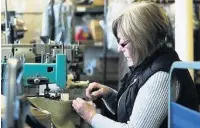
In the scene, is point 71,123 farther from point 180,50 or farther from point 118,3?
point 118,3

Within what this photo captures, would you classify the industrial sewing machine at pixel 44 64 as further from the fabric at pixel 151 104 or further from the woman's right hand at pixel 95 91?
the fabric at pixel 151 104

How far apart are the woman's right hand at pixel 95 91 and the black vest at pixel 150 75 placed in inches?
9.6

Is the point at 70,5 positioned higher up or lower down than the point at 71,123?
higher up

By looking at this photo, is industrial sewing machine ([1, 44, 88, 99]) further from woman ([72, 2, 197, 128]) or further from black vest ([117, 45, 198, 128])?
black vest ([117, 45, 198, 128])

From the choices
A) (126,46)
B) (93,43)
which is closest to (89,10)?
(93,43)

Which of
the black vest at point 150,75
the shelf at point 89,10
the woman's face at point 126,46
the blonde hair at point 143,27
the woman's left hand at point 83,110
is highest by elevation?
the shelf at point 89,10

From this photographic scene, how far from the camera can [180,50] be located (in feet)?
10.5

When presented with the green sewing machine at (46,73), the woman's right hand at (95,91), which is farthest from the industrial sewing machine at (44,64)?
the woman's right hand at (95,91)

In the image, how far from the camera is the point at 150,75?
170 centimetres

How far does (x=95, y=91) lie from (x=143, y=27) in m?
0.53

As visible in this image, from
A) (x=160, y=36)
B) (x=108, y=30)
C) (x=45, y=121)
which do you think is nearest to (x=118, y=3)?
(x=108, y=30)

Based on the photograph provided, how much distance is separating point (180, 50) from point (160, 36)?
1448 millimetres

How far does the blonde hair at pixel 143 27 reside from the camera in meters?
1.75

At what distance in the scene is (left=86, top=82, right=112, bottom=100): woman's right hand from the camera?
2.09 m
